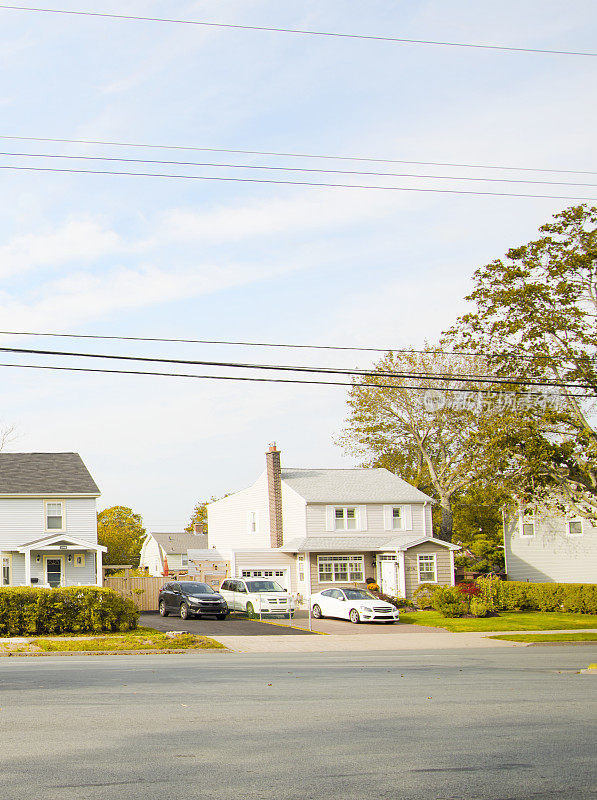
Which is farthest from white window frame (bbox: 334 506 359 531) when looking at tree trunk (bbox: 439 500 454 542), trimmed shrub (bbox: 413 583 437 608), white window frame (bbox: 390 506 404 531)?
tree trunk (bbox: 439 500 454 542)

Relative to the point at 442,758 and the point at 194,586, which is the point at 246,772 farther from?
the point at 194,586

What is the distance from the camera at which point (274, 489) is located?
164 feet

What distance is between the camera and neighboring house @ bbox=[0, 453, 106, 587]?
42062 mm

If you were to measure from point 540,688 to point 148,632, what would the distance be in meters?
17.1

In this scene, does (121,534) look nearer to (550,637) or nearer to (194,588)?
(194,588)

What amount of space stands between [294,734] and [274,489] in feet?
131

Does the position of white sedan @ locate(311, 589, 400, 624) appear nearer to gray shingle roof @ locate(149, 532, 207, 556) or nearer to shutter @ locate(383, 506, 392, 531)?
shutter @ locate(383, 506, 392, 531)

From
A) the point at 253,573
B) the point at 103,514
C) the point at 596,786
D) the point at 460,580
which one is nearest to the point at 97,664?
the point at 596,786

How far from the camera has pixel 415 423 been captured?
60188mm

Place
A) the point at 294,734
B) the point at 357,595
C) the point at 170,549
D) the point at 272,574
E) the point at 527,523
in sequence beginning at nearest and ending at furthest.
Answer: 1. the point at 294,734
2. the point at 357,595
3. the point at 272,574
4. the point at 527,523
5. the point at 170,549

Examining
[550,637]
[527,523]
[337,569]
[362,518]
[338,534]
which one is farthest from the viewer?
[527,523]

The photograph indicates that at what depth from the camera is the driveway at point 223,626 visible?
31.2m

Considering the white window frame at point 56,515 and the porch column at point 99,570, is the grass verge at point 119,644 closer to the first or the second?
the porch column at point 99,570

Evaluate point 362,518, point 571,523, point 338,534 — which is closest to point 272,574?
point 338,534
